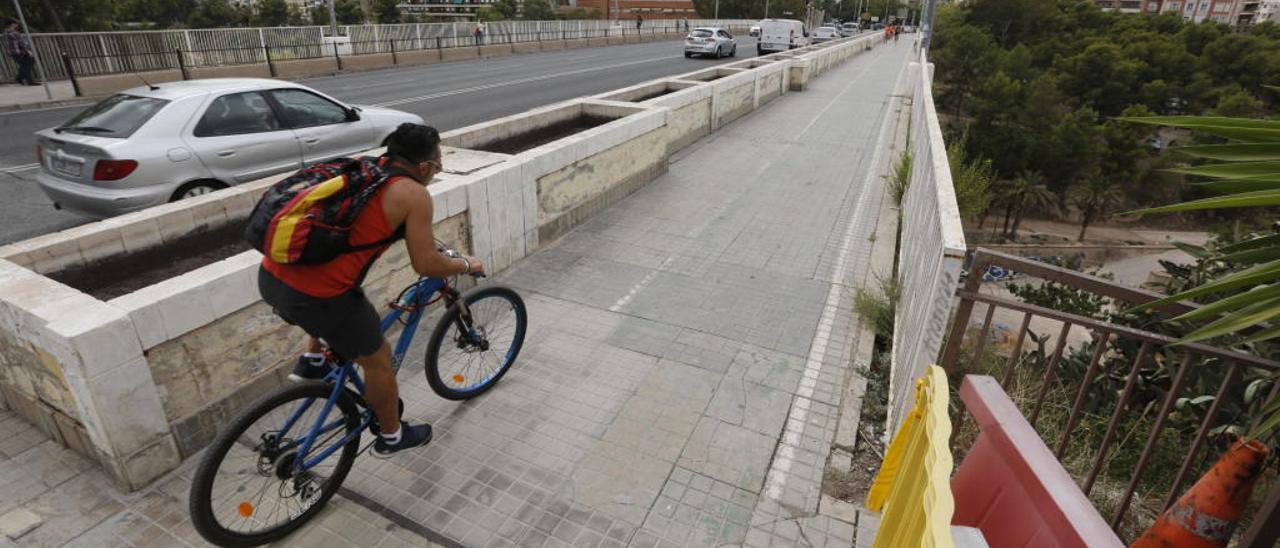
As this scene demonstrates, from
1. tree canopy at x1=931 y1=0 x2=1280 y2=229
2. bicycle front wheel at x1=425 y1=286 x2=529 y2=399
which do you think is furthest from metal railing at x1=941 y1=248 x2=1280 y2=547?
tree canopy at x1=931 y1=0 x2=1280 y2=229

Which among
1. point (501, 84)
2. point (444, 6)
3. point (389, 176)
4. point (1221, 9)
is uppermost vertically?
point (1221, 9)

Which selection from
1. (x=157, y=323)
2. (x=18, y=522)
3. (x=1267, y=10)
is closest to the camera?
(x=18, y=522)

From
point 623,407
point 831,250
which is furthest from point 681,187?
point 623,407

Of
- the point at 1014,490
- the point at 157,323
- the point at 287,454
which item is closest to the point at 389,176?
the point at 287,454

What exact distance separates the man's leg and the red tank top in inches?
18.2

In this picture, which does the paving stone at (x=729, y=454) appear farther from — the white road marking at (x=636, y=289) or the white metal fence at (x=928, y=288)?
the white road marking at (x=636, y=289)

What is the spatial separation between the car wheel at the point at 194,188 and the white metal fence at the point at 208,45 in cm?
1448

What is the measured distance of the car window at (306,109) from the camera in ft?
26.1

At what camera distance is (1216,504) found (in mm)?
2604

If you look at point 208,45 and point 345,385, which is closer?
point 345,385

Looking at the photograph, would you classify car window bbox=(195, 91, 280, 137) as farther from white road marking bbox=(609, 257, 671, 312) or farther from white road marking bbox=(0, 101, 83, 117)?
white road marking bbox=(0, 101, 83, 117)

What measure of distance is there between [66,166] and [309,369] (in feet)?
17.6

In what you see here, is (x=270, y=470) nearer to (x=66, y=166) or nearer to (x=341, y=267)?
(x=341, y=267)

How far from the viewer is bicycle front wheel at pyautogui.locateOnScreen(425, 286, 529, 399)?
434 centimetres
